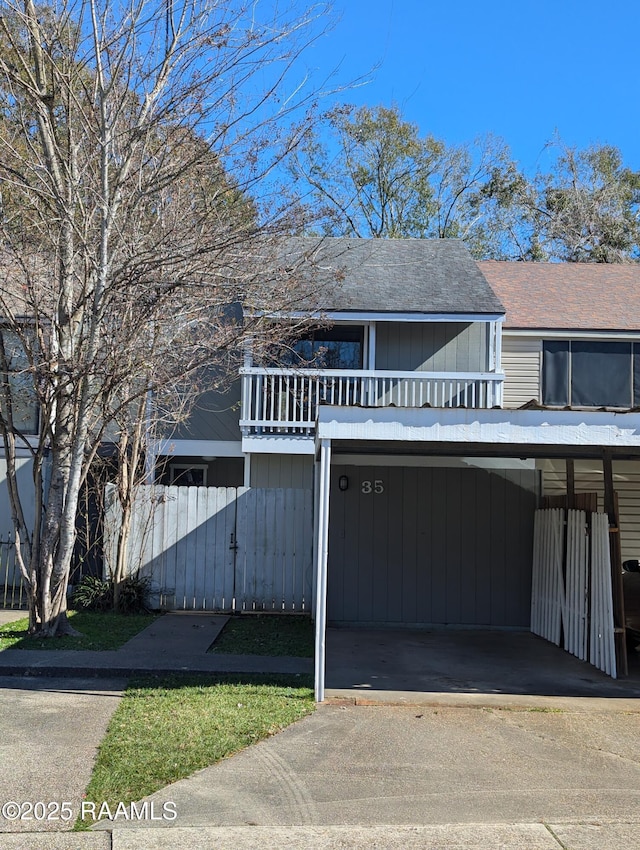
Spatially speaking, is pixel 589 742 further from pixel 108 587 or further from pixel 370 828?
pixel 108 587

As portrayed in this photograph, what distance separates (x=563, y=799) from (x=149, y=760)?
2694 mm

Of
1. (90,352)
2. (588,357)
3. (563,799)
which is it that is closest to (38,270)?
(90,352)

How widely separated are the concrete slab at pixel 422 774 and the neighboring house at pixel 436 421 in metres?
1.42

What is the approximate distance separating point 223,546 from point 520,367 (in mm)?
6585

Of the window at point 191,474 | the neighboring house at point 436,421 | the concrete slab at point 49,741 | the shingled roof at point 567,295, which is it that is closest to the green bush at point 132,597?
the neighboring house at point 436,421

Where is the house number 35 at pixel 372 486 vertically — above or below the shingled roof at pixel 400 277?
below

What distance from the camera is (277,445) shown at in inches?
567

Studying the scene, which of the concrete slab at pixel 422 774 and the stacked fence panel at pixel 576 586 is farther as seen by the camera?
the stacked fence panel at pixel 576 586

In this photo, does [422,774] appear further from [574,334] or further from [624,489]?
[574,334]

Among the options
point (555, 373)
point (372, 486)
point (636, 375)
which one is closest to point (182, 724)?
point (372, 486)

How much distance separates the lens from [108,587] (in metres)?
12.5

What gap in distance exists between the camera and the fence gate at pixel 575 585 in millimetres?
9258

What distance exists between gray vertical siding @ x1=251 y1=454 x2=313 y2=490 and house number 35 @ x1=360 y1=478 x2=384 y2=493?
291cm

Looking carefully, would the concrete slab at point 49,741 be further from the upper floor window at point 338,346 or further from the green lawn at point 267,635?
the upper floor window at point 338,346
